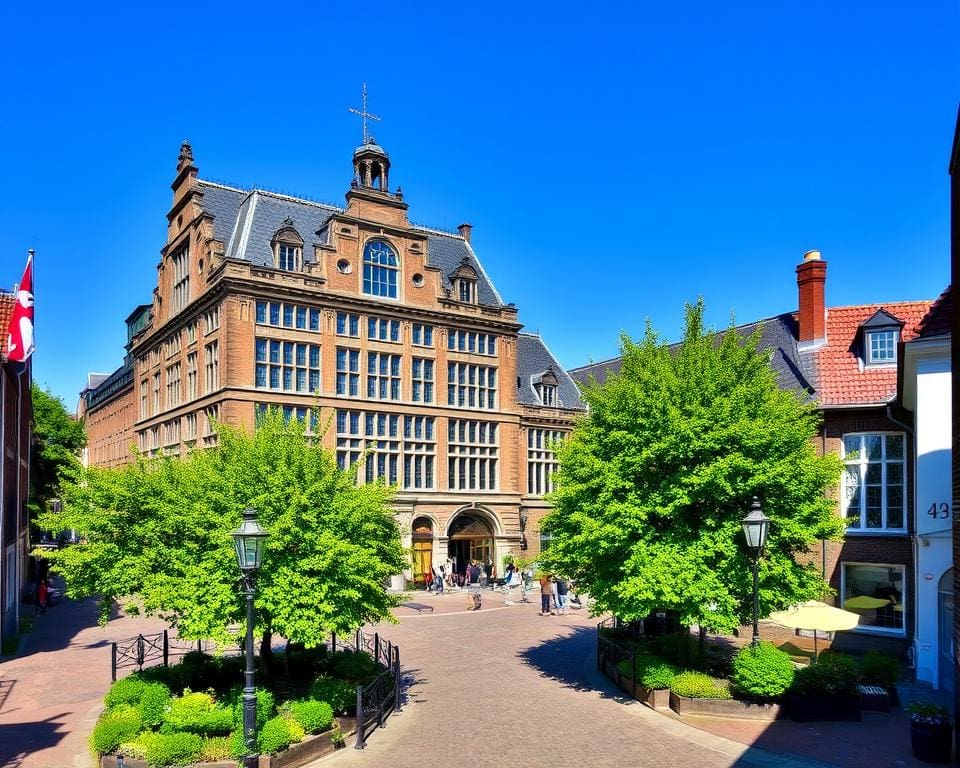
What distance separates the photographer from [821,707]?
60.1 feet

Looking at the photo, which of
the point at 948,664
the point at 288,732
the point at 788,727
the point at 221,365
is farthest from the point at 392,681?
the point at 221,365

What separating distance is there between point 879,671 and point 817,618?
72.9 inches

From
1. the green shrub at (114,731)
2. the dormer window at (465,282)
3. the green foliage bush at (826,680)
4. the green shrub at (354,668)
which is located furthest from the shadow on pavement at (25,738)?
the dormer window at (465,282)

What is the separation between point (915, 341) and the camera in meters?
22.1

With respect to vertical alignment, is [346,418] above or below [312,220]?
below

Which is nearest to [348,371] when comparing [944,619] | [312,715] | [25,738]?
[25,738]

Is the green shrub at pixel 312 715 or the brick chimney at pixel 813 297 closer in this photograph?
the green shrub at pixel 312 715

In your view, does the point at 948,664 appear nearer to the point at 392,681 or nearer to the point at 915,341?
the point at 915,341

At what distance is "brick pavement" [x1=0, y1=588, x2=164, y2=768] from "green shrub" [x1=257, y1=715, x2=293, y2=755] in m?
3.58

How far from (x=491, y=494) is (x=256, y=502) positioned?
34179 mm

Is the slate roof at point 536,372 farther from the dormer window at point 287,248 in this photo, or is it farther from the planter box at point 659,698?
the planter box at point 659,698

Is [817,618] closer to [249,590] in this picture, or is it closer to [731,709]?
[731,709]

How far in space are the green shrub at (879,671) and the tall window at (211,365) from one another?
32.6m

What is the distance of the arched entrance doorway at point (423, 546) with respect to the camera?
156 feet
